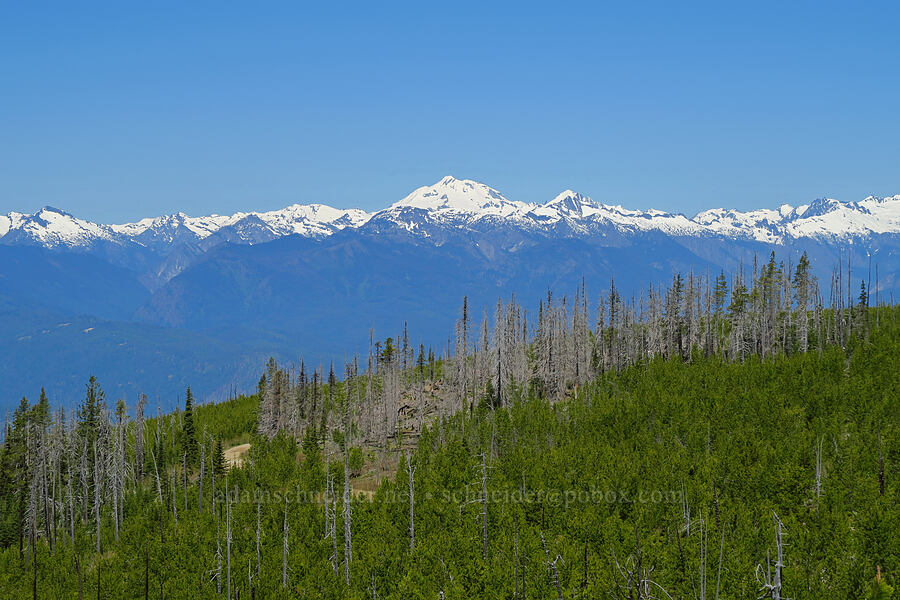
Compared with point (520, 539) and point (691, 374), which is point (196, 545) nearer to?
point (520, 539)

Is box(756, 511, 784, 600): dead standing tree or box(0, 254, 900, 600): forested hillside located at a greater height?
box(756, 511, 784, 600): dead standing tree

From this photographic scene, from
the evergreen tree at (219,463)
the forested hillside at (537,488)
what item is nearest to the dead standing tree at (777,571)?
the forested hillside at (537,488)

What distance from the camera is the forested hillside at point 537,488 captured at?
5628 cm

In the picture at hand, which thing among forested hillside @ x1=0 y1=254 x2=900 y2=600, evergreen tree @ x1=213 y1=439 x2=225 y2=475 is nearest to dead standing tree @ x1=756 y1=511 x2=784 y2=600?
forested hillside @ x1=0 y1=254 x2=900 y2=600

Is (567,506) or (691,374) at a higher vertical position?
(691,374)

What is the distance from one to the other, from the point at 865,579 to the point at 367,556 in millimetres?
42886

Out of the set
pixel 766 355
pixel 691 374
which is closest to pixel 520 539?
pixel 691 374

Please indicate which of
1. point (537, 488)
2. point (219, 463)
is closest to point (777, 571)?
point (537, 488)

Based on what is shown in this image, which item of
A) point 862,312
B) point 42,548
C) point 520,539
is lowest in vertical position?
point 42,548

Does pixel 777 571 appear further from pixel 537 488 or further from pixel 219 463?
pixel 219 463

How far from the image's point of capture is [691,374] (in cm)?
10656

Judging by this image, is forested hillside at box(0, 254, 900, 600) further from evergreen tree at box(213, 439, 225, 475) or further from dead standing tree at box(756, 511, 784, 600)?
dead standing tree at box(756, 511, 784, 600)

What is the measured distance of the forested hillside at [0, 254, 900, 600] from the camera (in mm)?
56281

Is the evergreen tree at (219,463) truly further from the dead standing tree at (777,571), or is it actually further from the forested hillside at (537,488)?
the dead standing tree at (777,571)
